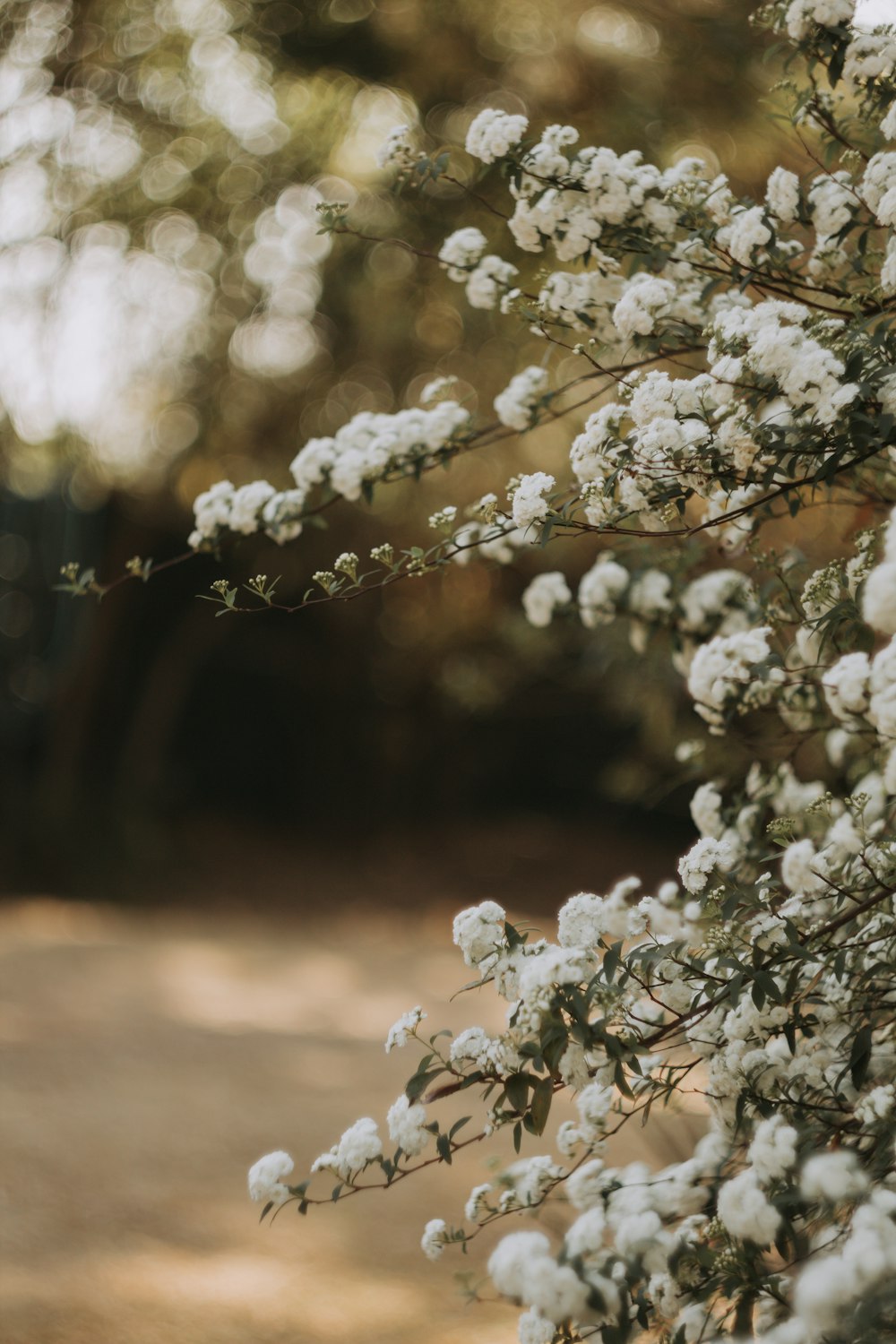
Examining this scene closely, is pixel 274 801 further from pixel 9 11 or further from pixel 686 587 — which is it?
pixel 686 587

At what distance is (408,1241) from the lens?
2.97m

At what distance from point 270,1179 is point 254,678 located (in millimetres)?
8621

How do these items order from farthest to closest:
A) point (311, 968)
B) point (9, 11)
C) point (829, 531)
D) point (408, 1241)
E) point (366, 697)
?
point (366, 697) < point (311, 968) < point (9, 11) < point (829, 531) < point (408, 1241)

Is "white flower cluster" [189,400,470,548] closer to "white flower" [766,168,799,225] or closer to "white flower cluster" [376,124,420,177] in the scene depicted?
"white flower cluster" [376,124,420,177]

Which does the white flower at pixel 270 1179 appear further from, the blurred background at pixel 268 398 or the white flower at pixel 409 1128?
the blurred background at pixel 268 398

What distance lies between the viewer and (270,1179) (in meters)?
1.72

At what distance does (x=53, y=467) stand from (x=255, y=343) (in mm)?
1879

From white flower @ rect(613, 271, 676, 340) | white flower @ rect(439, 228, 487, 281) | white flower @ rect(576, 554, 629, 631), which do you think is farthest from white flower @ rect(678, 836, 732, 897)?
white flower @ rect(439, 228, 487, 281)

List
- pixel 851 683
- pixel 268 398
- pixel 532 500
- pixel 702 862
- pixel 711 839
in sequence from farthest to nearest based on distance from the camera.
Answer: pixel 268 398 → pixel 711 839 → pixel 702 862 → pixel 532 500 → pixel 851 683

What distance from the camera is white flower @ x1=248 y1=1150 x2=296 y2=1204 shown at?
1.72 m

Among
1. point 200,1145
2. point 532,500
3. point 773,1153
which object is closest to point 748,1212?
point 773,1153

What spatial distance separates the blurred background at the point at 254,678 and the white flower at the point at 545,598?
70 centimetres

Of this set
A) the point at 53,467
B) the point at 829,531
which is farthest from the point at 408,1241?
the point at 53,467

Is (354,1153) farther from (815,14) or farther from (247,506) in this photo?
(815,14)
